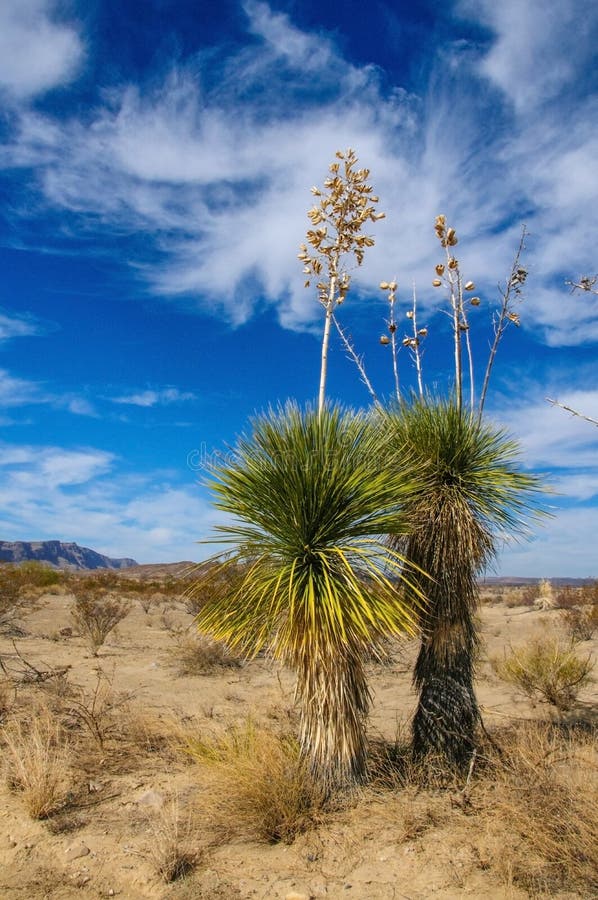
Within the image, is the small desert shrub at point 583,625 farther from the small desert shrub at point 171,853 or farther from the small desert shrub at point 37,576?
the small desert shrub at point 37,576

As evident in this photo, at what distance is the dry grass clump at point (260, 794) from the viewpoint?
4559 millimetres

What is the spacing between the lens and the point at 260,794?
15.2ft

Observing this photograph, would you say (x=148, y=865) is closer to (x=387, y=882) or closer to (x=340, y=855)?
(x=340, y=855)

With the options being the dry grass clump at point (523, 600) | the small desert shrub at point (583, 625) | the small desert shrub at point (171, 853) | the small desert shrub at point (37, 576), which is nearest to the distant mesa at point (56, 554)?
the small desert shrub at point (37, 576)

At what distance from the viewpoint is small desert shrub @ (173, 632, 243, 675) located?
11.1 m

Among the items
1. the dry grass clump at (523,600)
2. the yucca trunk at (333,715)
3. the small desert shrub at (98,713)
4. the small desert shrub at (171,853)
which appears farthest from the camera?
the dry grass clump at (523,600)

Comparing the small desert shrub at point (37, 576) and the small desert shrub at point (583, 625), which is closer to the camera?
the small desert shrub at point (583, 625)

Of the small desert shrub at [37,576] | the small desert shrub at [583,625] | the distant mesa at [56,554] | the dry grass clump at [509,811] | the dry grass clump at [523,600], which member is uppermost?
the distant mesa at [56,554]

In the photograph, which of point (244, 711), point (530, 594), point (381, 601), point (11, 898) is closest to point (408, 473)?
point (381, 601)

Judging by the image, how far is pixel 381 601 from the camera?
4855 mm

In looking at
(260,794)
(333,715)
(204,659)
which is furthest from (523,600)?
(260,794)

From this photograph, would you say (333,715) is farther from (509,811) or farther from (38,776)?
(38,776)

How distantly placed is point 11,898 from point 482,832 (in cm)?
321

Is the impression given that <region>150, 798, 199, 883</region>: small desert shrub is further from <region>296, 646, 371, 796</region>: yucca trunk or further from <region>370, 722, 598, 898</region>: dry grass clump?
<region>370, 722, 598, 898</region>: dry grass clump
